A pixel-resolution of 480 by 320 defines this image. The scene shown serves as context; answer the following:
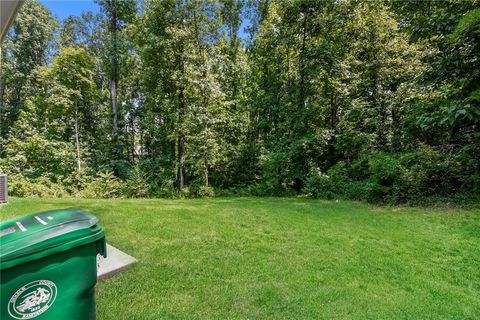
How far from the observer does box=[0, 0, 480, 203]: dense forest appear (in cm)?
629

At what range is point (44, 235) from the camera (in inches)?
51.0

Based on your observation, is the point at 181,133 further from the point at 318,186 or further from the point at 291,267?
the point at 291,267

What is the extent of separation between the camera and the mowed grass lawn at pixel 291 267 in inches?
89.8

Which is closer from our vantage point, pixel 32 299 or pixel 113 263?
pixel 32 299

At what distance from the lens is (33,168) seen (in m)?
11.6

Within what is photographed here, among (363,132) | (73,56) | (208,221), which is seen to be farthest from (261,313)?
(73,56)

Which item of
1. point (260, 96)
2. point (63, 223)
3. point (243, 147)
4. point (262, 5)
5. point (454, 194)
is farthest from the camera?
point (262, 5)

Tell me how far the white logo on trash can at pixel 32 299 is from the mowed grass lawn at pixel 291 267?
101cm

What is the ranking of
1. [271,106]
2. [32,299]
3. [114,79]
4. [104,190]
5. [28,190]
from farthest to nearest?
[114,79] < [271,106] < [104,190] < [28,190] < [32,299]

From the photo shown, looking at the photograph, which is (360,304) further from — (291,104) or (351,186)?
(291,104)

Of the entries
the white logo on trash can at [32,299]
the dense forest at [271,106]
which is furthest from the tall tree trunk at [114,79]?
the white logo on trash can at [32,299]

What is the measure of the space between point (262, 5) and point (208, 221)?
40.1ft

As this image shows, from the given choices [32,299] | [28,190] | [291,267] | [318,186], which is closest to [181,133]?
[28,190]

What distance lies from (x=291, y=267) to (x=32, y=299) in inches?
89.2
